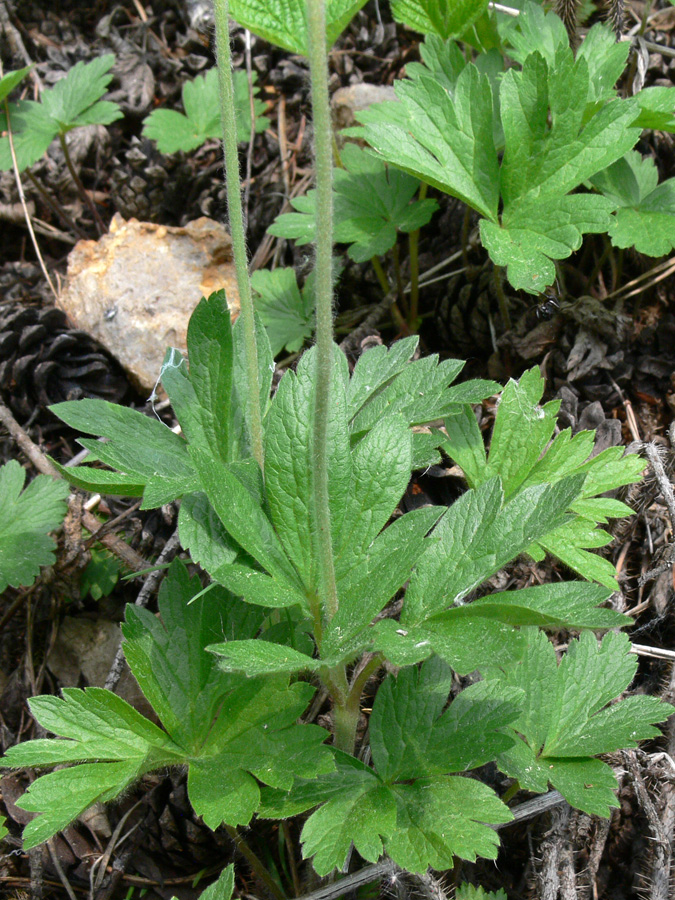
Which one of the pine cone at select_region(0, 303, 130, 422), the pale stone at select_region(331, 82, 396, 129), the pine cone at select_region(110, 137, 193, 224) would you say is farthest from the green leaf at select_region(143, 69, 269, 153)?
the pine cone at select_region(0, 303, 130, 422)

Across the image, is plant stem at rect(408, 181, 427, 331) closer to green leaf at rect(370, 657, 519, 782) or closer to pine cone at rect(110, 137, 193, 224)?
pine cone at rect(110, 137, 193, 224)

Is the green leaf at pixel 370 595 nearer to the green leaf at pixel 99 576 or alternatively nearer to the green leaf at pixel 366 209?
the green leaf at pixel 99 576

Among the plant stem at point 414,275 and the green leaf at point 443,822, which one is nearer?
the green leaf at point 443,822

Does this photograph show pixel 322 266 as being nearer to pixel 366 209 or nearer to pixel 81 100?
pixel 366 209

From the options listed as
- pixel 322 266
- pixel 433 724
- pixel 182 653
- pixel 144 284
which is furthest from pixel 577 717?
pixel 144 284

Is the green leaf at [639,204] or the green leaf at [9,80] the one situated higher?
the green leaf at [9,80]

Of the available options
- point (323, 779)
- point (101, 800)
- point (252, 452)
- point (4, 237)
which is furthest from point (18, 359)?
point (323, 779)

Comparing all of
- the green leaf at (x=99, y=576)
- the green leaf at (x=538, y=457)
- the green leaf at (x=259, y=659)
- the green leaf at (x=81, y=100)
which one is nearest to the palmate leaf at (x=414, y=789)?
the green leaf at (x=259, y=659)

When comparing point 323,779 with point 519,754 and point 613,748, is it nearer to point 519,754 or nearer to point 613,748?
point 519,754
